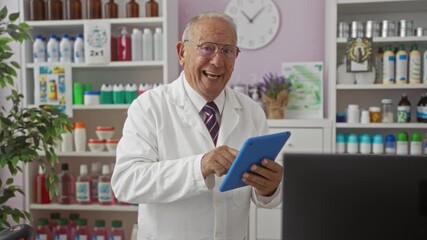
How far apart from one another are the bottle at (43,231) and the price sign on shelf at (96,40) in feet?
4.17

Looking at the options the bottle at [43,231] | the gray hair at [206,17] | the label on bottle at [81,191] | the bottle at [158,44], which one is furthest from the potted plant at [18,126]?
the gray hair at [206,17]

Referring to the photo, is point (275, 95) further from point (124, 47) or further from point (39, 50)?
point (39, 50)

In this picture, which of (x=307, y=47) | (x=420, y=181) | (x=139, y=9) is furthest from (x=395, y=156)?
(x=139, y=9)

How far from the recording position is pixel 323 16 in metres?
3.03

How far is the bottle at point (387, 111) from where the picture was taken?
8.94 feet

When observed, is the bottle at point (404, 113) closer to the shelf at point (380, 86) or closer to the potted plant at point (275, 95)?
the shelf at point (380, 86)

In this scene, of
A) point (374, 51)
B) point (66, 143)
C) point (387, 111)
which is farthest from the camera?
point (66, 143)

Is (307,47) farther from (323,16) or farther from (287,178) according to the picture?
(287,178)

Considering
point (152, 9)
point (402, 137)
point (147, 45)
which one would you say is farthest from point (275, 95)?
point (152, 9)

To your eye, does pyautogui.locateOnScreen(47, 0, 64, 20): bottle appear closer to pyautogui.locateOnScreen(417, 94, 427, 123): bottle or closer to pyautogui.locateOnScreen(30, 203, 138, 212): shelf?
pyautogui.locateOnScreen(30, 203, 138, 212): shelf

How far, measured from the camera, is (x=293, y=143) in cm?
271

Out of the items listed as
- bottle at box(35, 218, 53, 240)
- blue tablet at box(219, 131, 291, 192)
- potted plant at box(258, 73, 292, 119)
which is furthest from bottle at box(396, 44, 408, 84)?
bottle at box(35, 218, 53, 240)

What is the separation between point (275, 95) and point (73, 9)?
1.67 metres

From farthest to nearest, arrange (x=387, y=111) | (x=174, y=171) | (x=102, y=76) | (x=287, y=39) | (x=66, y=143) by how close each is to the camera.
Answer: (x=102, y=76), (x=287, y=39), (x=66, y=143), (x=387, y=111), (x=174, y=171)
